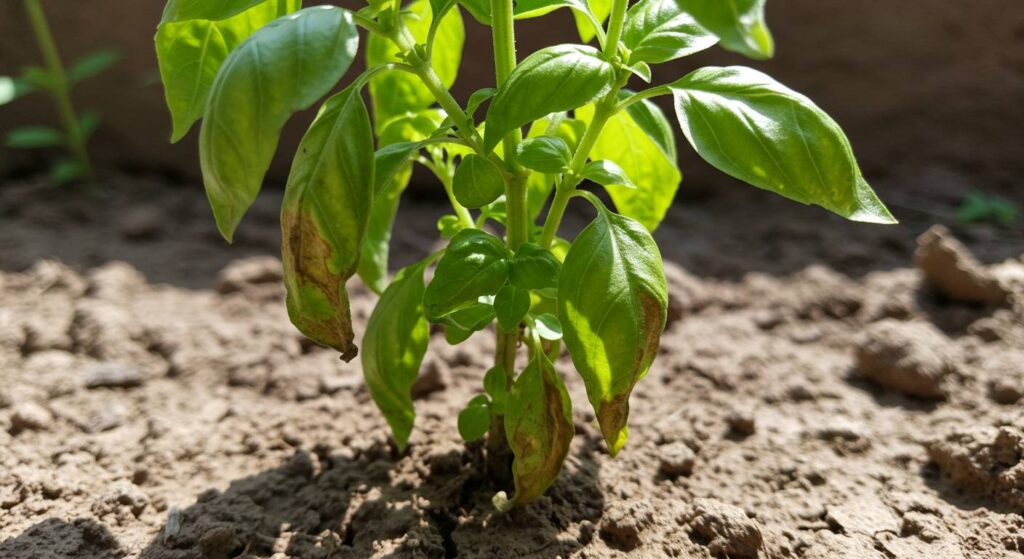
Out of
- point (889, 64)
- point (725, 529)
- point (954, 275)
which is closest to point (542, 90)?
point (725, 529)

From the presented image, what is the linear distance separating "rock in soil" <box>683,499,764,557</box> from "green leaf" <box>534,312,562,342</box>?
344 mm

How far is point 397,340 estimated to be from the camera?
1307mm

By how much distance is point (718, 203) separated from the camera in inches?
107

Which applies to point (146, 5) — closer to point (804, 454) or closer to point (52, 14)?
point (52, 14)

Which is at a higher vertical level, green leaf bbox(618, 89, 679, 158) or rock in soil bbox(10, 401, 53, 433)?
green leaf bbox(618, 89, 679, 158)

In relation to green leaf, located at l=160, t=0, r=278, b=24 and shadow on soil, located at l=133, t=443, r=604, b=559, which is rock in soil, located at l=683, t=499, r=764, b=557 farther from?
green leaf, located at l=160, t=0, r=278, b=24

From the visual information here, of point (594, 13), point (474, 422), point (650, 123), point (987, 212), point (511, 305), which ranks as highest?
point (594, 13)

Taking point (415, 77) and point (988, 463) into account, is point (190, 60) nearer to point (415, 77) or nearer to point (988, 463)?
point (415, 77)

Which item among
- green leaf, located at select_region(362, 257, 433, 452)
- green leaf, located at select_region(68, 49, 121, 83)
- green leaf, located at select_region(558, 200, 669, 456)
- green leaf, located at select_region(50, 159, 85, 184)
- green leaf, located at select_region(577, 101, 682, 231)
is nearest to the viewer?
green leaf, located at select_region(558, 200, 669, 456)

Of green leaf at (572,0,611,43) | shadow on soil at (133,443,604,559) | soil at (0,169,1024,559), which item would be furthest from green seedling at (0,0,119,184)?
green leaf at (572,0,611,43)

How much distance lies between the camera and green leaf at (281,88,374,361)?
1.01m

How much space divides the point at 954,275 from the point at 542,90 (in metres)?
1.35

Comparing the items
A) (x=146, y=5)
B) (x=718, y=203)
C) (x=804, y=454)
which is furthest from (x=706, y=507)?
(x=146, y=5)

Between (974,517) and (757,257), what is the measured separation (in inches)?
43.6
